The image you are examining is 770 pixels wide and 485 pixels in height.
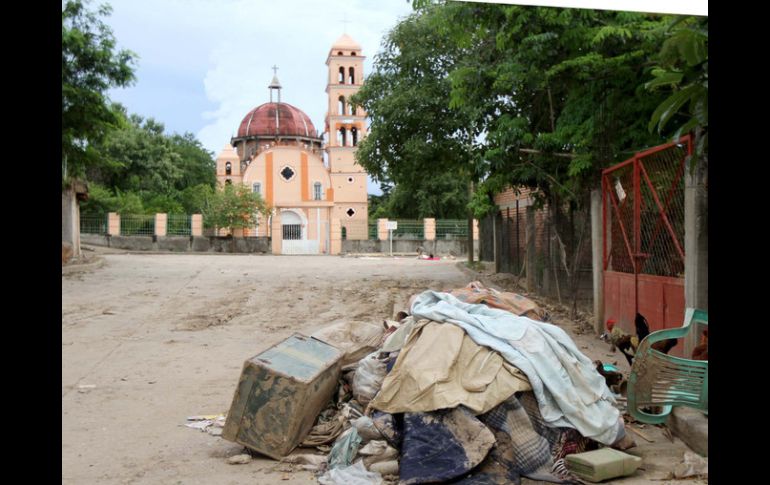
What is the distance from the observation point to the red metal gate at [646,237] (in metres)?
5.89

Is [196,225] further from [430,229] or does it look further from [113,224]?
[430,229]

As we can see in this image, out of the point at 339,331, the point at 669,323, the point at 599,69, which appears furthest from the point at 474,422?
the point at 599,69

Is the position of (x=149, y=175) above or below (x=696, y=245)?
above

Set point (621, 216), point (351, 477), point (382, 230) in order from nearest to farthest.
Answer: point (351, 477) < point (621, 216) < point (382, 230)

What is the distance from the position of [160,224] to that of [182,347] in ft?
74.2

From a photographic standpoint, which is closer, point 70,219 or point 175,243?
point 70,219

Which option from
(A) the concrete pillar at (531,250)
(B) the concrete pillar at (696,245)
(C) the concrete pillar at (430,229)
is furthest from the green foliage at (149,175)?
(B) the concrete pillar at (696,245)

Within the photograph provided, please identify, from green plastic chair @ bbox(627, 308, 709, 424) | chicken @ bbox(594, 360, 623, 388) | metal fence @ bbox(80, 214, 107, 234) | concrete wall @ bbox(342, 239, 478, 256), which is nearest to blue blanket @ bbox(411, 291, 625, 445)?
green plastic chair @ bbox(627, 308, 709, 424)

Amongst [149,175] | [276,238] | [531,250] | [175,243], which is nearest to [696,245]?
[531,250]

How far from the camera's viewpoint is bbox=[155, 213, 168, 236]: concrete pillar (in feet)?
94.7

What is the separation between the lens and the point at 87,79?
501 inches

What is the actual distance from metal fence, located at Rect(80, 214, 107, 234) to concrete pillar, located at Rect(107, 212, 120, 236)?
17 centimetres

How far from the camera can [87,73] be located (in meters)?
12.7
